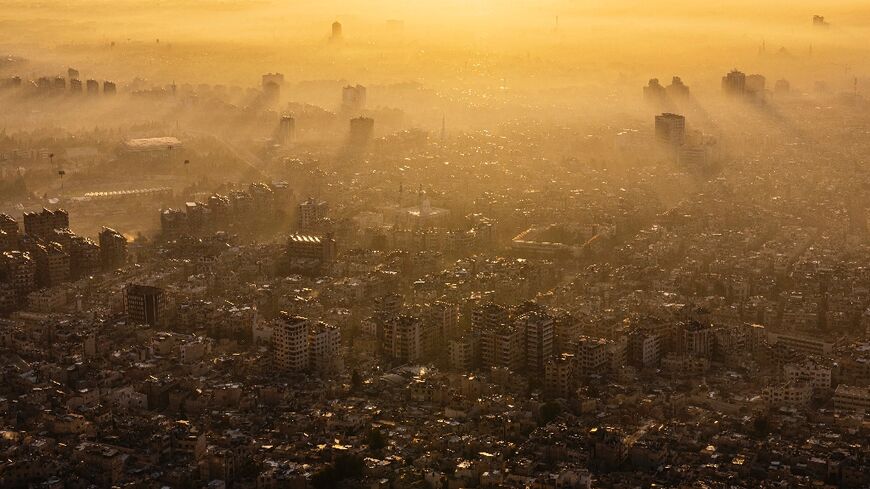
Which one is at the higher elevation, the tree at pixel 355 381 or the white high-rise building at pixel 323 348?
the white high-rise building at pixel 323 348

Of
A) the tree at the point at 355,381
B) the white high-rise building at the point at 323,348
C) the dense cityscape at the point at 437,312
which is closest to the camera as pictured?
the dense cityscape at the point at 437,312

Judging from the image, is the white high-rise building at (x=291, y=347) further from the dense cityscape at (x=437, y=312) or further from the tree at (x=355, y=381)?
the tree at (x=355, y=381)

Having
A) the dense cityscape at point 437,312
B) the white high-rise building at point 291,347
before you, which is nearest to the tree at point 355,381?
the dense cityscape at point 437,312

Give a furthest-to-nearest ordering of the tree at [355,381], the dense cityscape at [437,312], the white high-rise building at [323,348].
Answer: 1. the white high-rise building at [323,348]
2. the tree at [355,381]
3. the dense cityscape at [437,312]

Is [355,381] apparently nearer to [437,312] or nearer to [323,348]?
[323,348]

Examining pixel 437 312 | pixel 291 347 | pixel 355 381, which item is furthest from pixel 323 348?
pixel 437 312

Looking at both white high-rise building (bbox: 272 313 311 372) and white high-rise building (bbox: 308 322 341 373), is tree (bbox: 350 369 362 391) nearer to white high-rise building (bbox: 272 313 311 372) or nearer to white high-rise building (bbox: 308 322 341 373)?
white high-rise building (bbox: 308 322 341 373)

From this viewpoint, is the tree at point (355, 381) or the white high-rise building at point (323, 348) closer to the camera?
the tree at point (355, 381)

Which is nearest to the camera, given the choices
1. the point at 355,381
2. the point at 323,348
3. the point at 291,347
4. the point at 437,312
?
the point at 355,381

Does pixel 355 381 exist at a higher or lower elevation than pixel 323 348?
lower

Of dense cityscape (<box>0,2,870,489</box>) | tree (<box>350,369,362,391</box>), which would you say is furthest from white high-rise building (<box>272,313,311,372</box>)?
tree (<box>350,369,362,391</box>)
